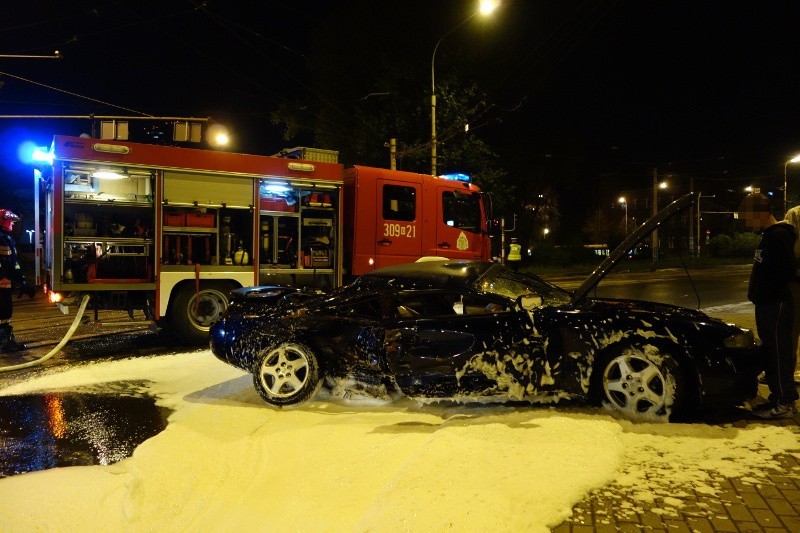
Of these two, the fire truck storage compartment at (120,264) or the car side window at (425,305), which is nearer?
the car side window at (425,305)

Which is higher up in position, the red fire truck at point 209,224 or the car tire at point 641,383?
the red fire truck at point 209,224

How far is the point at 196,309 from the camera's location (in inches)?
378

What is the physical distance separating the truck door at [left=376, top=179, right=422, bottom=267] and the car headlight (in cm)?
663

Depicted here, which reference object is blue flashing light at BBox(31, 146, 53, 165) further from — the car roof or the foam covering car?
the car roof

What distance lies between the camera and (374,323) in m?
5.58

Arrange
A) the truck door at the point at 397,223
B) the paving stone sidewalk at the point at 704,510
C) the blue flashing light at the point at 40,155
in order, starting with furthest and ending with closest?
the truck door at the point at 397,223 → the blue flashing light at the point at 40,155 → the paving stone sidewalk at the point at 704,510

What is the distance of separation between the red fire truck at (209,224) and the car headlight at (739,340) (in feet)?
21.8

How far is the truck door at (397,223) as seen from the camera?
1103 cm

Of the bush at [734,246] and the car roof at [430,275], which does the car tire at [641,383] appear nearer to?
the car roof at [430,275]

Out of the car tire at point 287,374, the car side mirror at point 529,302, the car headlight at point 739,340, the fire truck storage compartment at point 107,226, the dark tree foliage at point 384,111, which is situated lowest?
the car tire at point 287,374

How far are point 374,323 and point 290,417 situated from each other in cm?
104

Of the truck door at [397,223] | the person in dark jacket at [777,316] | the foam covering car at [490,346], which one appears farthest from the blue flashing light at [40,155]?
the person in dark jacket at [777,316]

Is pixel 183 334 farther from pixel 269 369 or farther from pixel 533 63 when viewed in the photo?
pixel 533 63

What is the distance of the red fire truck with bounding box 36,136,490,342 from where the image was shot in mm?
8977
